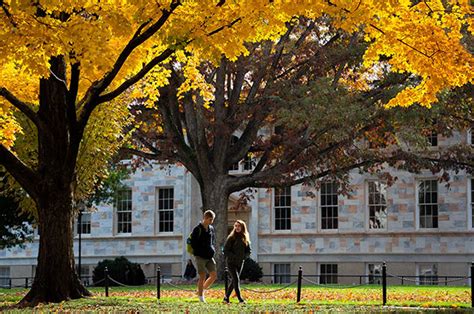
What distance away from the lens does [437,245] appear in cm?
4503

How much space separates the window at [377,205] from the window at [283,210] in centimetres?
410

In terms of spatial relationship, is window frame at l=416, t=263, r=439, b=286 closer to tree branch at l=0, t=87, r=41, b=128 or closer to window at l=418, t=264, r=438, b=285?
window at l=418, t=264, r=438, b=285

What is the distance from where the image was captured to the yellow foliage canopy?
16.8 m

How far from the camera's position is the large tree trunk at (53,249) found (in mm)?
20938

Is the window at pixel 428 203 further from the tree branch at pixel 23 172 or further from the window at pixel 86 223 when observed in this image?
the tree branch at pixel 23 172

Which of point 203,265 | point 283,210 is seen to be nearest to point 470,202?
point 283,210

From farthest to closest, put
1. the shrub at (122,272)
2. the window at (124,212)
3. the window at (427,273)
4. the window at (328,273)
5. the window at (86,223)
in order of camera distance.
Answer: the window at (86,223) < the window at (124,212) < the window at (328,273) < the window at (427,273) < the shrub at (122,272)

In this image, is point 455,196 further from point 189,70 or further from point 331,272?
point 189,70

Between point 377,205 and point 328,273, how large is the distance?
→ 3964 millimetres

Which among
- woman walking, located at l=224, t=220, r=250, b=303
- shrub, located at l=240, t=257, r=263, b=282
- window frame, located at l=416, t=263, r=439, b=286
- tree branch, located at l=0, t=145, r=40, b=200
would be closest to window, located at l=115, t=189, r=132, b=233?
shrub, located at l=240, t=257, r=263, b=282

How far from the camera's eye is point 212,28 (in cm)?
1753

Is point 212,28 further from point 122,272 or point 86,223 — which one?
point 86,223

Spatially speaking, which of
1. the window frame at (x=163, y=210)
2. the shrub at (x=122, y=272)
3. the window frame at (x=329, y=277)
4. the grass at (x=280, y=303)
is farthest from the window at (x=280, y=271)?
the grass at (x=280, y=303)

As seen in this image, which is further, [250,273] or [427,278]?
[427,278]
